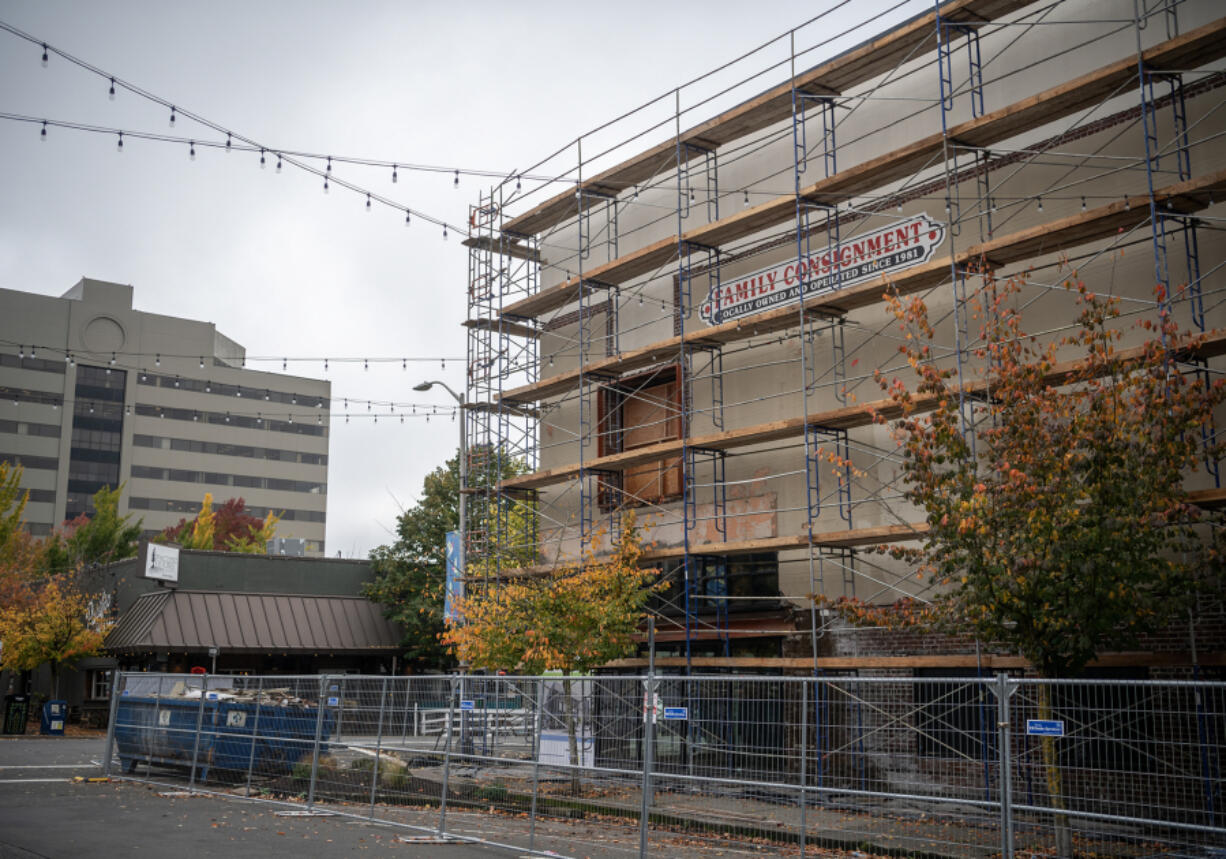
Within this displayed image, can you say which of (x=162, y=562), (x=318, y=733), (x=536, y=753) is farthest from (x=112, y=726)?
(x=162, y=562)

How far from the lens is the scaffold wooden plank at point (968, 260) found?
603 inches

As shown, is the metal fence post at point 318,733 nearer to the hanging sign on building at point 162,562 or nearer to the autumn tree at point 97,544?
the hanging sign on building at point 162,562

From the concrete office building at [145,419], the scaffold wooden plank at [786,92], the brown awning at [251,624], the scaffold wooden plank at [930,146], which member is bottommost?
the brown awning at [251,624]

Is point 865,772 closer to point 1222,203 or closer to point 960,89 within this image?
point 1222,203

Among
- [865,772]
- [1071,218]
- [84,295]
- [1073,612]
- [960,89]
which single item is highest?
[84,295]

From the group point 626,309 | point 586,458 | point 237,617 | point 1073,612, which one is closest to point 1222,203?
point 1073,612

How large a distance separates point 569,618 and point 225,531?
190ft

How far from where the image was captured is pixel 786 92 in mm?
21469

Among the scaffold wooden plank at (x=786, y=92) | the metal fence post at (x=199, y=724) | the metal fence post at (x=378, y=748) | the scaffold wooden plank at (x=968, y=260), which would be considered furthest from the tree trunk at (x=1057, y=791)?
the metal fence post at (x=199, y=724)

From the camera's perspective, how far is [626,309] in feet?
84.9

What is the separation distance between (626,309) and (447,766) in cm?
1422

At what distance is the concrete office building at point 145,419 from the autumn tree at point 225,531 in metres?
11.0

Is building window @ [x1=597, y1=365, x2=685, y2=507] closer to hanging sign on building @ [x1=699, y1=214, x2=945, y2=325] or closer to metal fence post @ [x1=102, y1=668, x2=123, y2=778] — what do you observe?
hanging sign on building @ [x1=699, y1=214, x2=945, y2=325]

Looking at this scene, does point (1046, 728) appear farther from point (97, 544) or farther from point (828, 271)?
point (97, 544)
